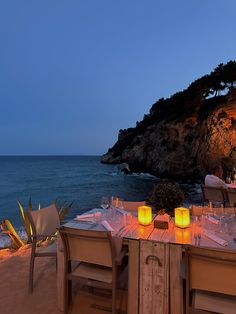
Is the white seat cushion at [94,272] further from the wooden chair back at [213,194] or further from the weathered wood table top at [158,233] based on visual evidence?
the wooden chair back at [213,194]

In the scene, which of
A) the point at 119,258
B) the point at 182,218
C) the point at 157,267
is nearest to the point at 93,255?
the point at 119,258

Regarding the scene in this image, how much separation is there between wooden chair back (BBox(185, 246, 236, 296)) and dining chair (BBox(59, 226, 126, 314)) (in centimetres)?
63

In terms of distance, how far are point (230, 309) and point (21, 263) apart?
9.96 feet

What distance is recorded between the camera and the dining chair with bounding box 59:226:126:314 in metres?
2.09

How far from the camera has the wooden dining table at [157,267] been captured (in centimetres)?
204

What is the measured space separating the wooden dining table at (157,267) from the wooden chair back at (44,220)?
1.30 m

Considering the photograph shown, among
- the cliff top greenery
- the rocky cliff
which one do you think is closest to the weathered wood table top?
the rocky cliff

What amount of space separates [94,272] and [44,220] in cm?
125

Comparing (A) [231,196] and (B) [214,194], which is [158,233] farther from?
(B) [214,194]

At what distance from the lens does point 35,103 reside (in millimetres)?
65312

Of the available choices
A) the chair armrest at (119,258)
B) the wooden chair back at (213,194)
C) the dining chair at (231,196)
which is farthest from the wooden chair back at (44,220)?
the wooden chair back at (213,194)

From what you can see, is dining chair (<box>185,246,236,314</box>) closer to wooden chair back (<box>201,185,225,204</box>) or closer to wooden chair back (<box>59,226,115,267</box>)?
wooden chair back (<box>59,226,115,267</box>)

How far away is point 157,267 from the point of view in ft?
6.86

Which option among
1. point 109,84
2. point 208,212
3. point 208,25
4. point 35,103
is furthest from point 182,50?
point 35,103
